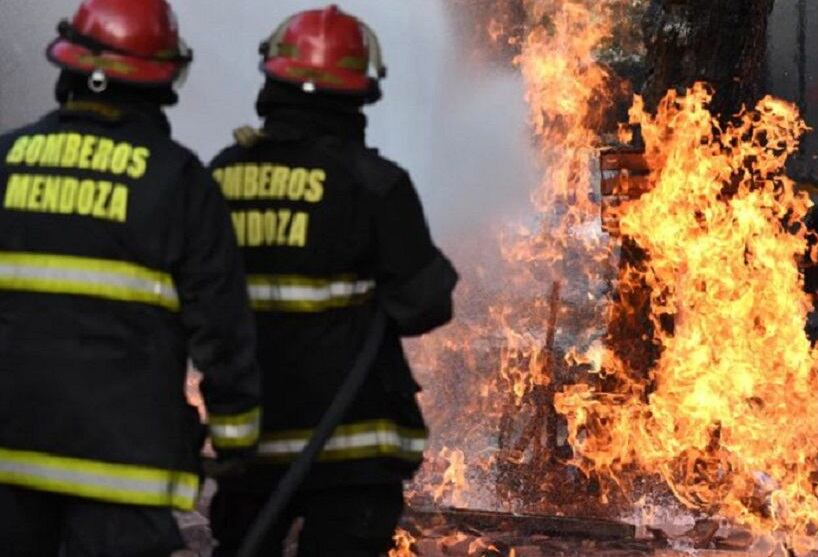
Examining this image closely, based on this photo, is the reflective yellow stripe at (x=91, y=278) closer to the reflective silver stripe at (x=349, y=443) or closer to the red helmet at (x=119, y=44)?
the red helmet at (x=119, y=44)

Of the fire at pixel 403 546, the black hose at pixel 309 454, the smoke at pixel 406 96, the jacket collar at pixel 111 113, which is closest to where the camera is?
the jacket collar at pixel 111 113

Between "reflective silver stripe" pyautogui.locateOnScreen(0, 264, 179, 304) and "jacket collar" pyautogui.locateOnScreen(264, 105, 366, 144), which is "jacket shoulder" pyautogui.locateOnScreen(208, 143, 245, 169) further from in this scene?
"reflective silver stripe" pyautogui.locateOnScreen(0, 264, 179, 304)

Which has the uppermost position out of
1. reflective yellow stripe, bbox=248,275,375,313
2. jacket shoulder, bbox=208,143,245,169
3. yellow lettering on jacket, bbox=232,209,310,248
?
jacket shoulder, bbox=208,143,245,169

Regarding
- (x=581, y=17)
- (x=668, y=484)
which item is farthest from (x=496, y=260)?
(x=668, y=484)

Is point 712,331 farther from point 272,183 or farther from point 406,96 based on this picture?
point 406,96

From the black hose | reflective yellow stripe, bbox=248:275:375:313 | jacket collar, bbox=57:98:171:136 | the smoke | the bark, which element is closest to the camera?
jacket collar, bbox=57:98:171:136

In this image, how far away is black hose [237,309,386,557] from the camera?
3316 millimetres

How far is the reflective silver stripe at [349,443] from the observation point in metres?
3.45

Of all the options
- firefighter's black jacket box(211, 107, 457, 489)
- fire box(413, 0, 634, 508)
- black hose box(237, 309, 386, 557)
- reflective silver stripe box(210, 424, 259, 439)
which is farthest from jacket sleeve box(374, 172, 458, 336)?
fire box(413, 0, 634, 508)

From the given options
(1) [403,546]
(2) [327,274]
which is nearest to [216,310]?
(2) [327,274]

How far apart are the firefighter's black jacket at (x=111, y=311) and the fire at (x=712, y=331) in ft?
14.3

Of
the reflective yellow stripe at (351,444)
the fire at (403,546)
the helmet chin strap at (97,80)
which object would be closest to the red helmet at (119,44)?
the helmet chin strap at (97,80)

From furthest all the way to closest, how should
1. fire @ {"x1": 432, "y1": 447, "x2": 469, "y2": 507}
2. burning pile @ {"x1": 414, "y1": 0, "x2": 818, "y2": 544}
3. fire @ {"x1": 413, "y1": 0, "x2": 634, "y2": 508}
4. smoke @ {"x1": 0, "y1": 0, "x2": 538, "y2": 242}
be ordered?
smoke @ {"x1": 0, "y1": 0, "x2": 538, "y2": 242} → fire @ {"x1": 413, "y1": 0, "x2": 634, "y2": 508} → fire @ {"x1": 432, "y1": 447, "x2": 469, "y2": 507} → burning pile @ {"x1": 414, "y1": 0, "x2": 818, "y2": 544}

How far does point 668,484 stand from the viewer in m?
7.06
